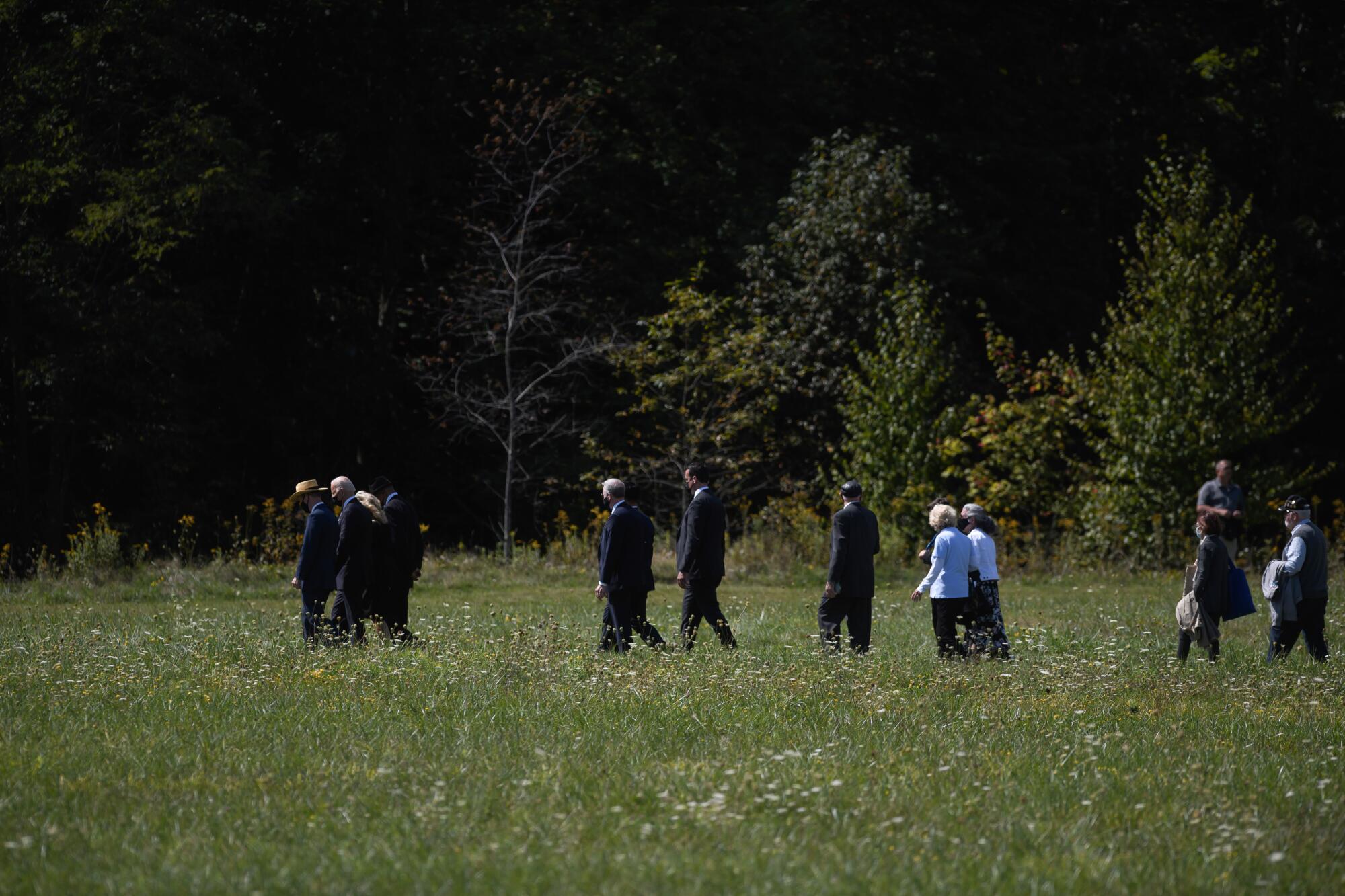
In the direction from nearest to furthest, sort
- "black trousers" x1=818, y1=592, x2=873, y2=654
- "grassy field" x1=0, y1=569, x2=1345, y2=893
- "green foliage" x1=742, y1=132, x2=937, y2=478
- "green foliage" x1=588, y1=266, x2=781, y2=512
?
"grassy field" x1=0, y1=569, x2=1345, y2=893
"black trousers" x1=818, y1=592, x2=873, y2=654
"green foliage" x1=588, y1=266, x2=781, y2=512
"green foliage" x1=742, y1=132, x2=937, y2=478

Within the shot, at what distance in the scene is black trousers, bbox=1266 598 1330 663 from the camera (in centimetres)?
1266

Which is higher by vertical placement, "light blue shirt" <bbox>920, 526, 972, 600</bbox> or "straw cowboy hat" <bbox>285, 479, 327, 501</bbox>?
"straw cowboy hat" <bbox>285, 479, 327, 501</bbox>

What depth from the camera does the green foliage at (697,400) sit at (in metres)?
28.9

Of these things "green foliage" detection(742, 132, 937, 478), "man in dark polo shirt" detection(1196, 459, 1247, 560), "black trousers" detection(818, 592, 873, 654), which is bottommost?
"black trousers" detection(818, 592, 873, 654)

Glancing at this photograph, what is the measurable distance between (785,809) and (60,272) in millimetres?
22808

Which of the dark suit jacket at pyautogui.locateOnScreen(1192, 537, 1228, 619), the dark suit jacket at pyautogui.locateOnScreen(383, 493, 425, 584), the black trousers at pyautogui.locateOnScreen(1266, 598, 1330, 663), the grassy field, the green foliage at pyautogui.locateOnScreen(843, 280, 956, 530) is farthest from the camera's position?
the green foliage at pyautogui.locateOnScreen(843, 280, 956, 530)

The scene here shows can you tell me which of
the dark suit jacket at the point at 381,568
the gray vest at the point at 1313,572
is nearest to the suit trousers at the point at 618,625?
the dark suit jacket at the point at 381,568

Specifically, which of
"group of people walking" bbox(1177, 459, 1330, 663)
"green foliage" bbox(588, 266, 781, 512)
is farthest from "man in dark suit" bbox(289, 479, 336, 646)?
"green foliage" bbox(588, 266, 781, 512)

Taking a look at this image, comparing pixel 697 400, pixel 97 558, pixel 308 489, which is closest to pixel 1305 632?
pixel 308 489

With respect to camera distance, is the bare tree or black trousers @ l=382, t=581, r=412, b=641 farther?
the bare tree

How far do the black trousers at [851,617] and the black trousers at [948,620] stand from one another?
2.22 feet

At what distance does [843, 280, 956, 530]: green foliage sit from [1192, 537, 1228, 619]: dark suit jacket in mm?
14198

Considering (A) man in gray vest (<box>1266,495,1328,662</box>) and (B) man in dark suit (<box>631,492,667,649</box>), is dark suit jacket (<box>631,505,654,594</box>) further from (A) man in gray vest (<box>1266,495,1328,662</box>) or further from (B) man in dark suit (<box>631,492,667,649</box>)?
(A) man in gray vest (<box>1266,495,1328,662</box>)

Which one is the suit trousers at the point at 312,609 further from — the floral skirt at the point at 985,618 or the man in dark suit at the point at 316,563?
the floral skirt at the point at 985,618
